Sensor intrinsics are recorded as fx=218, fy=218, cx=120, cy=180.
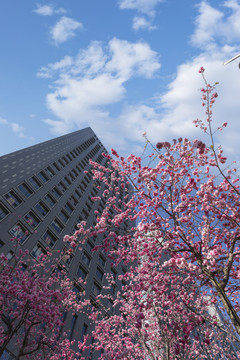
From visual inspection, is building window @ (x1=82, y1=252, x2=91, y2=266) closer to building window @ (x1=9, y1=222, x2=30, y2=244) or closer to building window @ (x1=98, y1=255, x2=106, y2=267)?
building window @ (x1=98, y1=255, x2=106, y2=267)

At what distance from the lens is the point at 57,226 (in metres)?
27.0

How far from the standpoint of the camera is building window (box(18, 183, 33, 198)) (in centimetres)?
2501

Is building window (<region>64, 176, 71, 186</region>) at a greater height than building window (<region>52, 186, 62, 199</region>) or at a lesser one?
greater

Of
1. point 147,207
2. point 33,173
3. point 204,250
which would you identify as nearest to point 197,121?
point 147,207

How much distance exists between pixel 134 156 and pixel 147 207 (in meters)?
3.12

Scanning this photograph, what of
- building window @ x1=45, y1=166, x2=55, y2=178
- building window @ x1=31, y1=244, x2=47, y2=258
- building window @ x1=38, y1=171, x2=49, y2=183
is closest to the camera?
building window @ x1=31, y1=244, x2=47, y2=258

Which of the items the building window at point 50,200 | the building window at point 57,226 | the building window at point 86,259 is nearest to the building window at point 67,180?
the building window at point 50,200

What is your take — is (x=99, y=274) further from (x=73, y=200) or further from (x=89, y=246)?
(x=73, y=200)

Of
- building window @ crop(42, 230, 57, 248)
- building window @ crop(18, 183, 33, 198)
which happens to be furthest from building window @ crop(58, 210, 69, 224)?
building window @ crop(18, 183, 33, 198)

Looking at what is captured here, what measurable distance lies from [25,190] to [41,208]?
112 inches

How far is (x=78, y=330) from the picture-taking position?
20.5 meters

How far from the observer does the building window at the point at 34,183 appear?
27.4m

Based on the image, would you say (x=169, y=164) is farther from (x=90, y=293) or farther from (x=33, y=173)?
(x=33, y=173)

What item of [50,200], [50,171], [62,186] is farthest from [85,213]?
[50,171]
